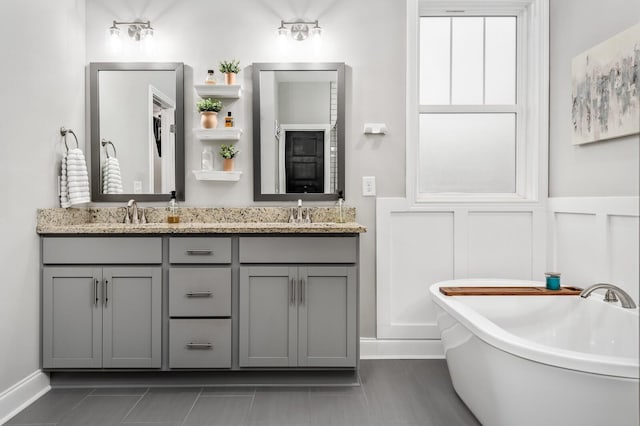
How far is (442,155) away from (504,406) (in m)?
1.78

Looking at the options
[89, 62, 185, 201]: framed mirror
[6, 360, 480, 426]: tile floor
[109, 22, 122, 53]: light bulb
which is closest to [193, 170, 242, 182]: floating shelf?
[89, 62, 185, 201]: framed mirror

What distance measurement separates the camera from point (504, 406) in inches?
66.4

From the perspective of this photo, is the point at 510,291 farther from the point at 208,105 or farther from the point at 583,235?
the point at 208,105

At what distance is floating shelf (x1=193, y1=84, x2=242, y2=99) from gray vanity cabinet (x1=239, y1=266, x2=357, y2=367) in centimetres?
116

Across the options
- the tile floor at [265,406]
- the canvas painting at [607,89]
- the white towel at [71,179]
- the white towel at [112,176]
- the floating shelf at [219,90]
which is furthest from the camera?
the white towel at [112,176]

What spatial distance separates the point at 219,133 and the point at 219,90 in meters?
0.27

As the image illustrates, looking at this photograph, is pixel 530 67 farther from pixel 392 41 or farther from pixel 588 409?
pixel 588 409

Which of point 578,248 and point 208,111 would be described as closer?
point 578,248

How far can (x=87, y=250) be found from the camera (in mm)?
2438

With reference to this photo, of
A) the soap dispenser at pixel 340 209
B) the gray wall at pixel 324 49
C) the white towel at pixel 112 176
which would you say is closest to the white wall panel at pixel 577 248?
the gray wall at pixel 324 49

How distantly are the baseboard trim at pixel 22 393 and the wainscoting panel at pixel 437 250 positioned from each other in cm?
195

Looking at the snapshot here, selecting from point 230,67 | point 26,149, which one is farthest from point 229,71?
point 26,149

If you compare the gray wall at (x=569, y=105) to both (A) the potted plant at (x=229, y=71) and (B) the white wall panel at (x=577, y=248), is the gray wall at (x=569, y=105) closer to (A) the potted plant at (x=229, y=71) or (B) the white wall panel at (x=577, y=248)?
(B) the white wall panel at (x=577, y=248)

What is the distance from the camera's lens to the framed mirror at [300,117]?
294 centimetres
